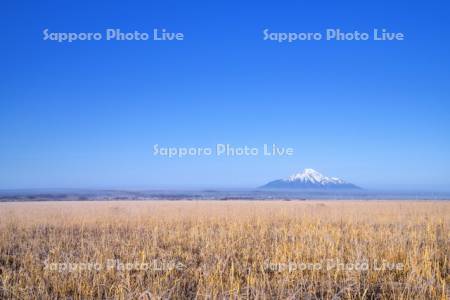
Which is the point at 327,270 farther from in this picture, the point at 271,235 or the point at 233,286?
the point at 271,235

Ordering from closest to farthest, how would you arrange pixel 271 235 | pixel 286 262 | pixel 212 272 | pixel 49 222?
1. pixel 212 272
2. pixel 286 262
3. pixel 271 235
4. pixel 49 222

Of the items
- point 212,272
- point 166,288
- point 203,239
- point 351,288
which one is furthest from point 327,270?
point 203,239

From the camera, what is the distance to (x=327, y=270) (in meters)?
6.75

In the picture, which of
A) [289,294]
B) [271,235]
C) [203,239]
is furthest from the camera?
[271,235]

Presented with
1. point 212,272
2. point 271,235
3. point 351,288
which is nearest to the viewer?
point 351,288

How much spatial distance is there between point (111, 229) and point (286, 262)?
7258mm

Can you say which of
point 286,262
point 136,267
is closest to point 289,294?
point 286,262

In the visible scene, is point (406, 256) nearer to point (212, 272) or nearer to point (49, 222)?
point (212, 272)

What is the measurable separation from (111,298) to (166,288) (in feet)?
2.50

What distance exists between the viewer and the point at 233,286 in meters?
5.79

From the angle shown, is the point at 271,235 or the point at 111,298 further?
the point at 271,235

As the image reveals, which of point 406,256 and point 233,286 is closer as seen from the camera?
point 233,286

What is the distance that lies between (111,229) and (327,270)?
322 inches

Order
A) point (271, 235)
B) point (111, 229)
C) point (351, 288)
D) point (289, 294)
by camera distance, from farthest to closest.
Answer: point (111, 229) < point (271, 235) < point (351, 288) < point (289, 294)
